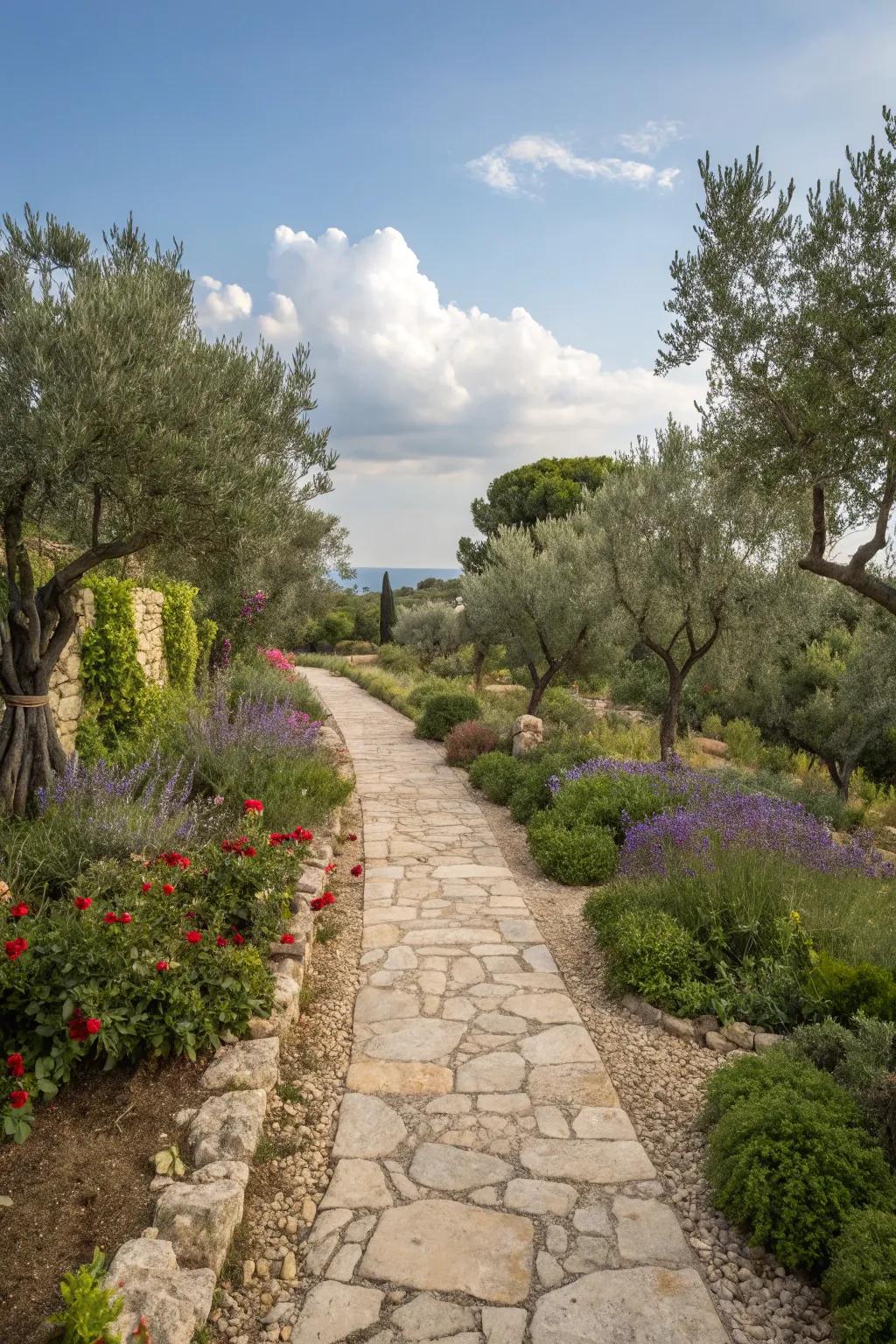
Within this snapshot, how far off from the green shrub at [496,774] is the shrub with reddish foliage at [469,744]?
79 cm

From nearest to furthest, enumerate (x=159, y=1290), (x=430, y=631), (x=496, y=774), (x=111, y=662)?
(x=159, y=1290) → (x=111, y=662) → (x=496, y=774) → (x=430, y=631)

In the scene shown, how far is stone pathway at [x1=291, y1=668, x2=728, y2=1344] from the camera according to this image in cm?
251

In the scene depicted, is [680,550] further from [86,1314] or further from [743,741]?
[86,1314]

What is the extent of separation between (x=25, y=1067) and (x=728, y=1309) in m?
2.79

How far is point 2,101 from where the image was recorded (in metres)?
5.82

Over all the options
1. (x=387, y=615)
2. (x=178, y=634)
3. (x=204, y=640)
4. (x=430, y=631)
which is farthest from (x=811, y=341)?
(x=387, y=615)

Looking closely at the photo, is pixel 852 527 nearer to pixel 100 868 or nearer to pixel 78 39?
pixel 100 868

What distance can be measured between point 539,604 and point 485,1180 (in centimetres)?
1037

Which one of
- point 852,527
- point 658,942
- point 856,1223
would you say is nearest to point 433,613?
point 852,527

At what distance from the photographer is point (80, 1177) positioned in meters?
2.83

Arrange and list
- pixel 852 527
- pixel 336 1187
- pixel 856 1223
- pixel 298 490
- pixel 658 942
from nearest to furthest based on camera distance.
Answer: pixel 856 1223 → pixel 336 1187 → pixel 658 942 → pixel 298 490 → pixel 852 527

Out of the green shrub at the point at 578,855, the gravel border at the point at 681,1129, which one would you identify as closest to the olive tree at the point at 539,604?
the green shrub at the point at 578,855

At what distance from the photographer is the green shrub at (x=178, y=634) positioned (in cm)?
1090

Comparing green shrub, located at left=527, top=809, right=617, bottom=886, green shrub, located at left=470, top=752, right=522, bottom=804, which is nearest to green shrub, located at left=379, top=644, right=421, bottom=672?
green shrub, located at left=470, top=752, right=522, bottom=804
